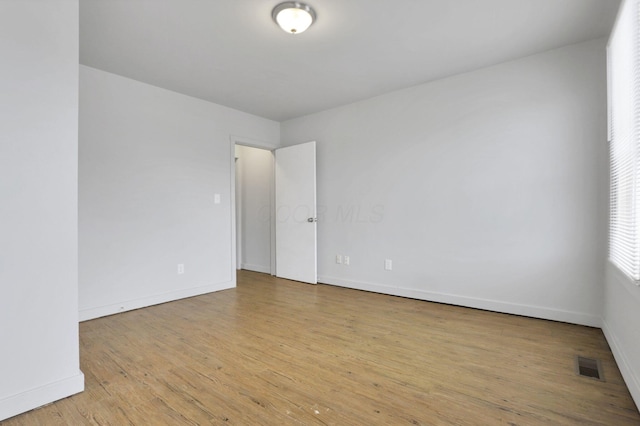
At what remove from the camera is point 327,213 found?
4.79m

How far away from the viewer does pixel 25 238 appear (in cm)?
174

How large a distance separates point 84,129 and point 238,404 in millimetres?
3095

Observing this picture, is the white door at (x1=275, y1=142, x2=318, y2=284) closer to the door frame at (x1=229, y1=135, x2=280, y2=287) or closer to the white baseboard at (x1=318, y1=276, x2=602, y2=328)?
the door frame at (x1=229, y1=135, x2=280, y2=287)

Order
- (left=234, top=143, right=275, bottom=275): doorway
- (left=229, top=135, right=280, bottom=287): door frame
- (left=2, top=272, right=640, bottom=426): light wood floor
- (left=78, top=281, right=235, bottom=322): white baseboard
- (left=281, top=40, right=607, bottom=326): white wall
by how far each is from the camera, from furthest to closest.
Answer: (left=234, top=143, right=275, bottom=275): doorway
(left=229, top=135, right=280, bottom=287): door frame
(left=78, top=281, right=235, bottom=322): white baseboard
(left=281, top=40, right=607, bottom=326): white wall
(left=2, top=272, right=640, bottom=426): light wood floor

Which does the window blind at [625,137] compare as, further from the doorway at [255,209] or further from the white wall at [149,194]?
the doorway at [255,209]

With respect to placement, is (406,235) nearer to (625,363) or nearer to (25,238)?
(625,363)

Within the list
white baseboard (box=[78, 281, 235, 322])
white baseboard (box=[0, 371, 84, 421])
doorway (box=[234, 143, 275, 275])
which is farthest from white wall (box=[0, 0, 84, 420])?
doorway (box=[234, 143, 275, 275])

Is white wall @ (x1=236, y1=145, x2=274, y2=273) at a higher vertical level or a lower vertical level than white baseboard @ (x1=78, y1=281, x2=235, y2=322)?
higher

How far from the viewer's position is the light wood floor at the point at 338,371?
1670 millimetres

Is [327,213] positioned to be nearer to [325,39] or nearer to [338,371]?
[325,39]

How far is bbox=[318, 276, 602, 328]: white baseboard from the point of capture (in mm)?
2898

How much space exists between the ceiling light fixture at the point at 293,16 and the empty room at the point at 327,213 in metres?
0.02

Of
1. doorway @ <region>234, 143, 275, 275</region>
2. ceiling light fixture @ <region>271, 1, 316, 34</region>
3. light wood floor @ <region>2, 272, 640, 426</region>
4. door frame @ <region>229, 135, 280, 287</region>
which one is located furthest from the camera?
doorway @ <region>234, 143, 275, 275</region>

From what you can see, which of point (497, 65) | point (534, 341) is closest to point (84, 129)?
point (497, 65)
